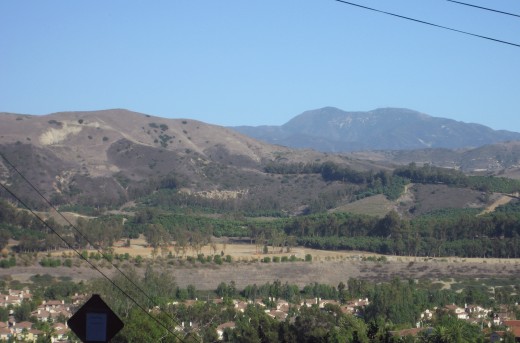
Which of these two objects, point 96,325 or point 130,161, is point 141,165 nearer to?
point 130,161

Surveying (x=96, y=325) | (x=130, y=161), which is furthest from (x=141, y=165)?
(x=96, y=325)

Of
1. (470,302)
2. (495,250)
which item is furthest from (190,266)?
(495,250)

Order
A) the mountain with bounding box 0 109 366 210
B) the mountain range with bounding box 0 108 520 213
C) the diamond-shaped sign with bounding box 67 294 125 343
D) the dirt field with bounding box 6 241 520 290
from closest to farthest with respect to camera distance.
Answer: the diamond-shaped sign with bounding box 67 294 125 343
the dirt field with bounding box 6 241 520 290
the mountain range with bounding box 0 108 520 213
the mountain with bounding box 0 109 366 210

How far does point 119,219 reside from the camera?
3182 inches

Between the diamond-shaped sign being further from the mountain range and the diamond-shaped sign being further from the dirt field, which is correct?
the mountain range

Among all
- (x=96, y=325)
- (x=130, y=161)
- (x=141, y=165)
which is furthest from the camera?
(x=130, y=161)

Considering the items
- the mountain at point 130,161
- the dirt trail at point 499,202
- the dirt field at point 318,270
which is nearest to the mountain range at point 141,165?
the mountain at point 130,161

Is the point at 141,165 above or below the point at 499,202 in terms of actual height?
above

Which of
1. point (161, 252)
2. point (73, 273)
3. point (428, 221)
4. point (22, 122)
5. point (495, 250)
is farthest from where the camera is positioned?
point (22, 122)

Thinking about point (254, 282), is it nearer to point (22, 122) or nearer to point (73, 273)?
point (73, 273)

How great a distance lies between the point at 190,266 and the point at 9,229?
566 inches

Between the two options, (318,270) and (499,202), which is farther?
(499,202)

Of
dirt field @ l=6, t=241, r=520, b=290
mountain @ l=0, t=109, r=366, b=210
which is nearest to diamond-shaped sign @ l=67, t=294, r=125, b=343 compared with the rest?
dirt field @ l=6, t=241, r=520, b=290

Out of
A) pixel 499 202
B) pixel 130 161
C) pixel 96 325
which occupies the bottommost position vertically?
pixel 499 202
